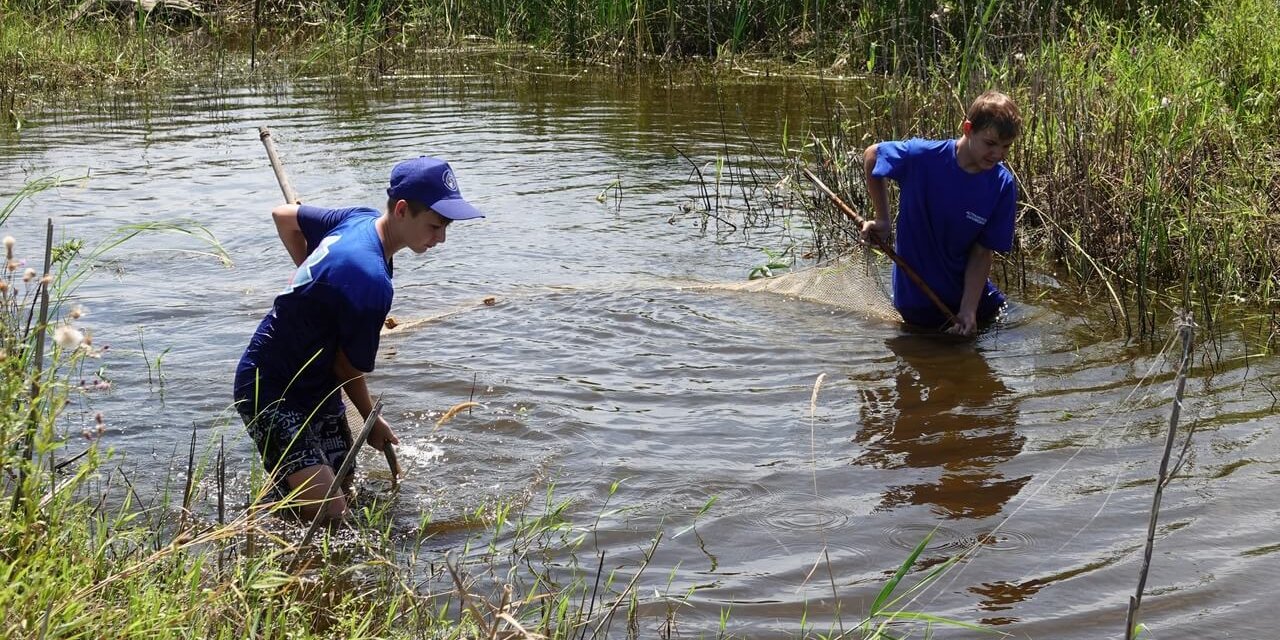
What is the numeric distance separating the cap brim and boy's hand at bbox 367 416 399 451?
74 centimetres

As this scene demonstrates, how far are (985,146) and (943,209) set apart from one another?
0.44 meters

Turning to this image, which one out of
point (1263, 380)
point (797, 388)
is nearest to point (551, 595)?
point (797, 388)

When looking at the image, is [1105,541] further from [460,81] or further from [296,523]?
[460,81]

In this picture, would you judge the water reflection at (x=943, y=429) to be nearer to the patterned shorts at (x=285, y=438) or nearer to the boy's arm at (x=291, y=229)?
the patterned shorts at (x=285, y=438)

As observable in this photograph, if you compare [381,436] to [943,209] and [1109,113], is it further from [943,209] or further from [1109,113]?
[1109,113]

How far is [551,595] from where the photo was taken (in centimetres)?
343

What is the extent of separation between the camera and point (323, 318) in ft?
13.1

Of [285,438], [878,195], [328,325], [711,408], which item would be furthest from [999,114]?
[285,438]

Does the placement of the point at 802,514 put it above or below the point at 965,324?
below

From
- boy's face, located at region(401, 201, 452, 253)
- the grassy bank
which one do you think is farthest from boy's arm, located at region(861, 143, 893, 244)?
boy's face, located at region(401, 201, 452, 253)

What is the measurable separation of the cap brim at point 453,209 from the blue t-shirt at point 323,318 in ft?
0.77

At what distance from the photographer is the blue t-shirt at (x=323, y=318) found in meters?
3.88

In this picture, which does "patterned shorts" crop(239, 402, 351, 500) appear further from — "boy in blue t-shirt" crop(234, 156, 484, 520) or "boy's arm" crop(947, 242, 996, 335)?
"boy's arm" crop(947, 242, 996, 335)

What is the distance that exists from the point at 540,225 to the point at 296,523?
4.87 meters
